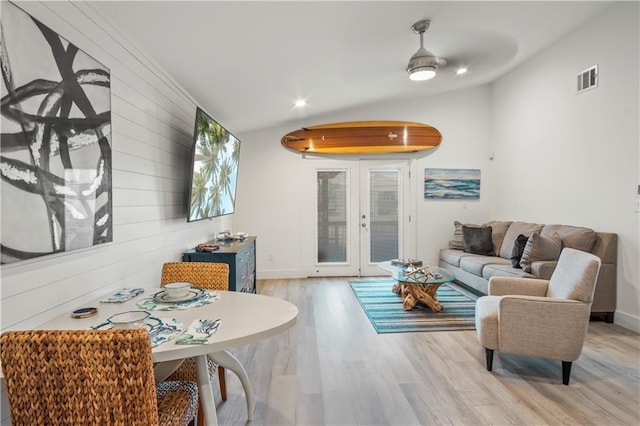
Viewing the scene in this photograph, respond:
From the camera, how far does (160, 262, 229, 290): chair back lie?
7.65 feet

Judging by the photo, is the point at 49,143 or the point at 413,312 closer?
the point at 49,143

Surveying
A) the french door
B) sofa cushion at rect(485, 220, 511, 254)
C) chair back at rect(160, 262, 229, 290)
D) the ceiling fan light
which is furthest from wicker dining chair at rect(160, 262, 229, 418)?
sofa cushion at rect(485, 220, 511, 254)

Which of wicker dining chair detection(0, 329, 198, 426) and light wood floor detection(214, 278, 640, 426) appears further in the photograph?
light wood floor detection(214, 278, 640, 426)

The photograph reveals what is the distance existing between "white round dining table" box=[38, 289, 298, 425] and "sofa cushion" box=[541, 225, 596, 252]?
3.66 meters

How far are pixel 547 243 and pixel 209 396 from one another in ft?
12.8

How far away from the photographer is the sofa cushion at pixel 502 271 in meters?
3.94

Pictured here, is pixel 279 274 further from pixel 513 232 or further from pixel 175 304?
pixel 175 304

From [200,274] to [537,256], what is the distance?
141 inches

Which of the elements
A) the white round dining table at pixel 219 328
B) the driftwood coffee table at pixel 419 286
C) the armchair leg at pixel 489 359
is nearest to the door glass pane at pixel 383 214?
the driftwood coffee table at pixel 419 286

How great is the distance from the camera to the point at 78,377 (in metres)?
1.05

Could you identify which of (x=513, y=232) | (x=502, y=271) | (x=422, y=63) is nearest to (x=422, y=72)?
(x=422, y=63)

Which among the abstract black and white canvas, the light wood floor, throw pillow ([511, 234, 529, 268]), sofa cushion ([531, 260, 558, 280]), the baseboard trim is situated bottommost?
Answer: the light wood floor

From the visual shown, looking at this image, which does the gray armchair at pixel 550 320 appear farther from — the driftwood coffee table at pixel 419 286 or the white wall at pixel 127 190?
the white wall at pixel 127 190

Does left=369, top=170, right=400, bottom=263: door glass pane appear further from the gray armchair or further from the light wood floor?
the gray armchair
